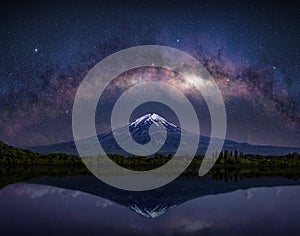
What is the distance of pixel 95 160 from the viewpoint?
121000 millimetres

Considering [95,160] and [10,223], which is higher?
[95,160]

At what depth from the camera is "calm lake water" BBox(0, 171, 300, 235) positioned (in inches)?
727

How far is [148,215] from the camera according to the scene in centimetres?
2211

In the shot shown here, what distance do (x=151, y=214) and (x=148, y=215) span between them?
69 centimetres

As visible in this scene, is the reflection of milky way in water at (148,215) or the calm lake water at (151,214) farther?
the reflection of milky way in water at (148,215)

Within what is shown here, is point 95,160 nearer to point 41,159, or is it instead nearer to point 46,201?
point 41,159

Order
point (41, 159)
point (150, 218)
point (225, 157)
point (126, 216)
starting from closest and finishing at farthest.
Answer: point (150, 218)
point (126, 216)
point (225, 157)
point (41, 159)

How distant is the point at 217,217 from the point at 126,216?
5.59 metres

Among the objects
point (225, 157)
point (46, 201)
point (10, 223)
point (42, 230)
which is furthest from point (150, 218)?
point (225, 157)

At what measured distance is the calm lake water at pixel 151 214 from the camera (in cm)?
1845

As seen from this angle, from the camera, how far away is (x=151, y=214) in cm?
2277

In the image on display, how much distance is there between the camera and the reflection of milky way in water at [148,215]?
18703mm

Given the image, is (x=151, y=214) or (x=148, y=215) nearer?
(x=148, y=215)

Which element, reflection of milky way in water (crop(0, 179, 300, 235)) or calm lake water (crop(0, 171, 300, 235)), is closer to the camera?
calm lake water (crop(0, 171, 300, 235))
